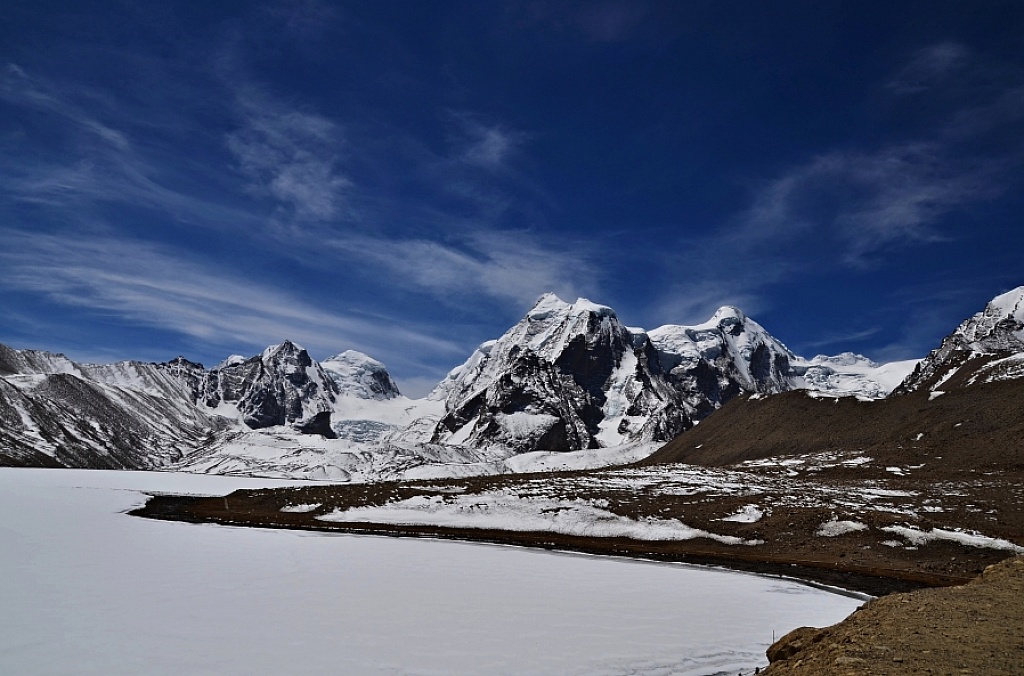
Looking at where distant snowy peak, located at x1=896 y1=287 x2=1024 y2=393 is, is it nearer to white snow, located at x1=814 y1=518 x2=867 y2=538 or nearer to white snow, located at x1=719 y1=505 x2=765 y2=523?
white snow, located at x1=719 y1=505 x2=765 y2=523

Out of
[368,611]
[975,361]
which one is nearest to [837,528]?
[368,611]

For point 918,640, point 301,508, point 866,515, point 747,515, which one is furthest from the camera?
point 301,508

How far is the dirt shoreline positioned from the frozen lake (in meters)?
2.87

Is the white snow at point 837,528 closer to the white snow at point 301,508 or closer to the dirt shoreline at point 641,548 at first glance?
the dirt shoreline at point 641,548

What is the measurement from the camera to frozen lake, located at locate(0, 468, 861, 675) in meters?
11.3

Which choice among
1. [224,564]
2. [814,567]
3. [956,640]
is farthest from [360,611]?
[814,567]

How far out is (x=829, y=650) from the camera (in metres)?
9.66

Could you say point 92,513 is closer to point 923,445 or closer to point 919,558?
point 919,558

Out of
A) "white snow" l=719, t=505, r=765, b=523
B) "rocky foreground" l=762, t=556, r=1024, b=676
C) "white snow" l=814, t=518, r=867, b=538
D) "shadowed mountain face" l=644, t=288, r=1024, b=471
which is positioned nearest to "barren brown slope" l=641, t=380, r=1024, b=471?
"shadowed mountain face" l=644, t=288, r=1024, b=471

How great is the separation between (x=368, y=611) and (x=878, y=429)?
82.5 metres

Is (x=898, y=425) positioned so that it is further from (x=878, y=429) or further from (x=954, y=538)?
(x=954, y=538)

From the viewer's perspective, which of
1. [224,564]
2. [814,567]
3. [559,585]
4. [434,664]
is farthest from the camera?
[814,567]

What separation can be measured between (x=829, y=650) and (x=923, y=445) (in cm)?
7208

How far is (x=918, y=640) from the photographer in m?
9.43
